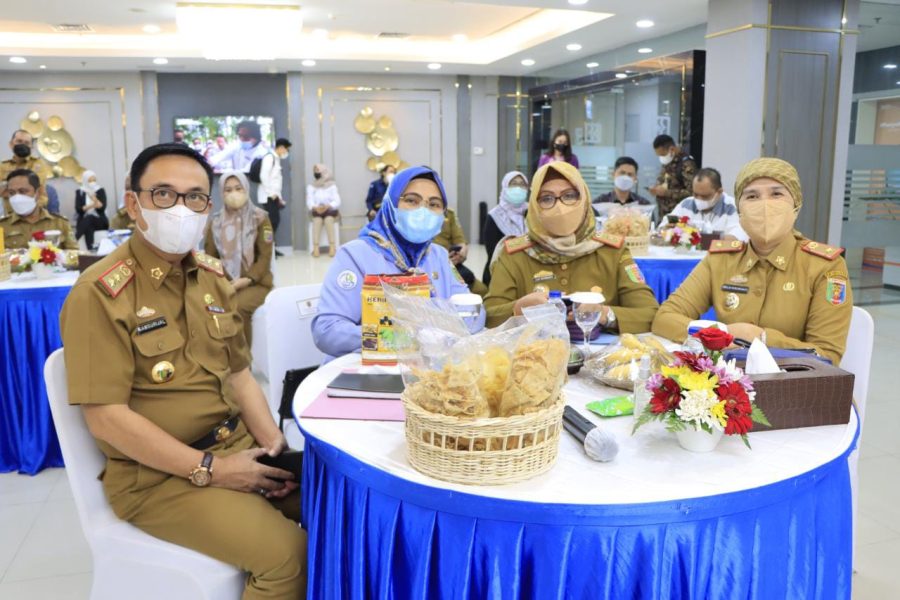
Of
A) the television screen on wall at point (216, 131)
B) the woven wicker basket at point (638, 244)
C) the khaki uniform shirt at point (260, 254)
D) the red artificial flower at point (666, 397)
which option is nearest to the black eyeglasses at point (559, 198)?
the red artificial flower at point (666, 397)

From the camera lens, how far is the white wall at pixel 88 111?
12.9m

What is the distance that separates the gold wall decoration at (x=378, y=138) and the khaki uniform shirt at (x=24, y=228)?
850 cm

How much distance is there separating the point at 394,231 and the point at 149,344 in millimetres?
1159

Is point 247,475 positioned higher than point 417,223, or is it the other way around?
point 417,223

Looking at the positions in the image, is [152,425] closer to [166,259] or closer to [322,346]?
[166,259]

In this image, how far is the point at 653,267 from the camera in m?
4.94

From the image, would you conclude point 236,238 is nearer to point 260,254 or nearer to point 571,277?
point 260,254

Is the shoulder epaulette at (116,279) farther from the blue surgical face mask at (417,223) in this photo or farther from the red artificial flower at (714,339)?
the red artificial flower at (714,339)

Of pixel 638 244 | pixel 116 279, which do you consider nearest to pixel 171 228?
pixel 116 279

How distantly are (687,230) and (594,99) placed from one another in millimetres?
6827

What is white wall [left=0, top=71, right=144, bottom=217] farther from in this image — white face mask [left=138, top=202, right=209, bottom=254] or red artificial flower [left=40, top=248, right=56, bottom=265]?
white face mask [left=138, top=202, right=209, bottom=254]

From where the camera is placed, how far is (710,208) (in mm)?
5922

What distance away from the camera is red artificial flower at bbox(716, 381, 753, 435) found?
4.85 ft

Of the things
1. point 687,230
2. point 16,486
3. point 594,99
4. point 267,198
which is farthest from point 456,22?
point 16,486
